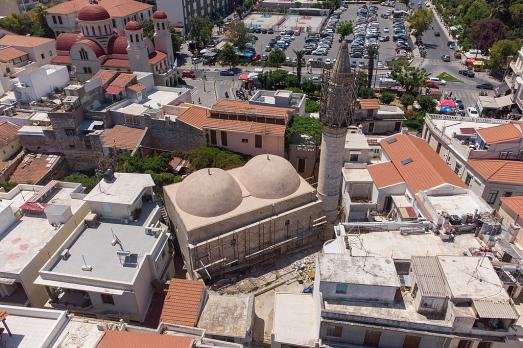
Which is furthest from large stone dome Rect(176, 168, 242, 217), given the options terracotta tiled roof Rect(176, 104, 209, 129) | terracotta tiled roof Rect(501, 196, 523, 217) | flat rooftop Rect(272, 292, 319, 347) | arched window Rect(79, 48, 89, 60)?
arched window Rect(79, 48, 89, 60)

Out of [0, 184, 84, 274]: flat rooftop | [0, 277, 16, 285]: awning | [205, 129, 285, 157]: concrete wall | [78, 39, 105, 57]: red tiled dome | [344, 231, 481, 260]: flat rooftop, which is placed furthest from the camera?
[78, 39, 105, 57]: red tiled dome

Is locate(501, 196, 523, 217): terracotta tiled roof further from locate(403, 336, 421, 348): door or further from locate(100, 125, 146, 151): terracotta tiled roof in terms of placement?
locate(100, 125, 146, 151): terracotta tiled roof

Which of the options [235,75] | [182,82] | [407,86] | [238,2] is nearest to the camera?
[407,86]

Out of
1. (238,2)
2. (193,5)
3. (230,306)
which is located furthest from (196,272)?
(238,2)

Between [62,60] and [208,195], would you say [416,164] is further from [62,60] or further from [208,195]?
[62,60]

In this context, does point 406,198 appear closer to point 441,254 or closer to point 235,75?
point 441,254

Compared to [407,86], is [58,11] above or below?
above
